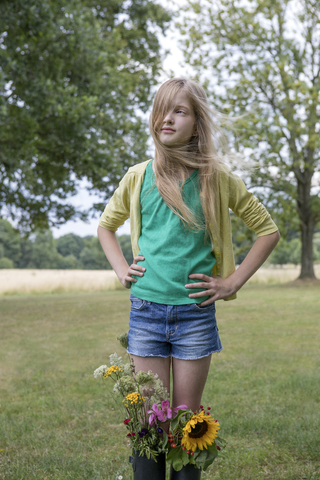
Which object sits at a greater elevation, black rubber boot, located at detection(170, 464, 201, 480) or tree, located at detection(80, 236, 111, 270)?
tree, located at detection(80, 236, 111, 270)

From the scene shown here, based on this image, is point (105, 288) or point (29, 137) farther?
point (105, 288)

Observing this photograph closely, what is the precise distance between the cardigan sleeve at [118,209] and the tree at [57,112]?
755 centimetres

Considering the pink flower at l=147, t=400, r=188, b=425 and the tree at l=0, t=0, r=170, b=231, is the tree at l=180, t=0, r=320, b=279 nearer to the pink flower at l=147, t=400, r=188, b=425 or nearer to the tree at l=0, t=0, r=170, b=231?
the tree at l=0, t=0, r=170, b=231

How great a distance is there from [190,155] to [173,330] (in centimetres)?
85

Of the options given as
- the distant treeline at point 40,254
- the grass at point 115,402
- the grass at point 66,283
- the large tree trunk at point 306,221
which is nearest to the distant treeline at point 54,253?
the distant treeline at point 40,254

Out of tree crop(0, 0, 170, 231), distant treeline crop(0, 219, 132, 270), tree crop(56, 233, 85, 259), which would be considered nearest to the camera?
tree crop(0, 0, 170, 231)

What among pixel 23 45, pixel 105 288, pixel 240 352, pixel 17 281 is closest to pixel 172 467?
pixel 240 352

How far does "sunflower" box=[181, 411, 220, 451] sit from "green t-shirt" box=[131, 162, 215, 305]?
55 centimetres

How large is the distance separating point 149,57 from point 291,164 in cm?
660

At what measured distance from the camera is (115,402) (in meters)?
4.67

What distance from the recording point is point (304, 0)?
1786 cm

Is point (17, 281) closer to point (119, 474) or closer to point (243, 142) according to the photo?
point (243, 142)

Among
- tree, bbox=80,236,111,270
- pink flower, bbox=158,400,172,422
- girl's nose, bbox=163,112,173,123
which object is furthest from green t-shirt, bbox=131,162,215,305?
tree, bbox=80,236,111,270

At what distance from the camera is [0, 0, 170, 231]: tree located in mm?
9898
